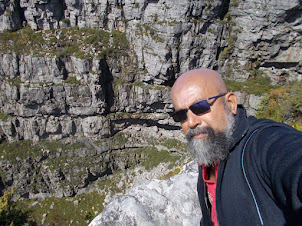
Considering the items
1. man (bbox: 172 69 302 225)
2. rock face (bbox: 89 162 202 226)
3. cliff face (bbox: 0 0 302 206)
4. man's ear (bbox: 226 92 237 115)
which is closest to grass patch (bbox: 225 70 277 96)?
cliff face (bbox: 0 0 302 206)

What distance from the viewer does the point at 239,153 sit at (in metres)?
1.23

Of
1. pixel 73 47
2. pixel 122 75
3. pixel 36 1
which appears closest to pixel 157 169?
pixel 122 75

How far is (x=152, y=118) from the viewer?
16.9 metres

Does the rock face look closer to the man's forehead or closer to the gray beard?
the gray beard

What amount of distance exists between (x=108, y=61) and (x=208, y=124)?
51.5 ft

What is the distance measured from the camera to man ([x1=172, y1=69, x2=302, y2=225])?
3.19ft

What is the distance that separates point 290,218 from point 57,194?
62.0ft

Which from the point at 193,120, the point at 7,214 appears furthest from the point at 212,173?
the point at 7,214

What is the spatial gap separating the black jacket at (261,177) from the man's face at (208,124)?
68 millimetres

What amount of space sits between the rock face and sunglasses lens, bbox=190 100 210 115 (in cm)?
131

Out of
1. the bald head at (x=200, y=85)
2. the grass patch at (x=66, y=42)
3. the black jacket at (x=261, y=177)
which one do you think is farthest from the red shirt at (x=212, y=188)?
the grass patch at (x=66, y=42)

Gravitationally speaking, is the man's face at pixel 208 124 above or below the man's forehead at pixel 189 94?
below

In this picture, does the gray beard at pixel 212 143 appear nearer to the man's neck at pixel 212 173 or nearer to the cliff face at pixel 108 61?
the man's neck at pixel 212 173

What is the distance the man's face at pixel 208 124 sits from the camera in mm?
1368
